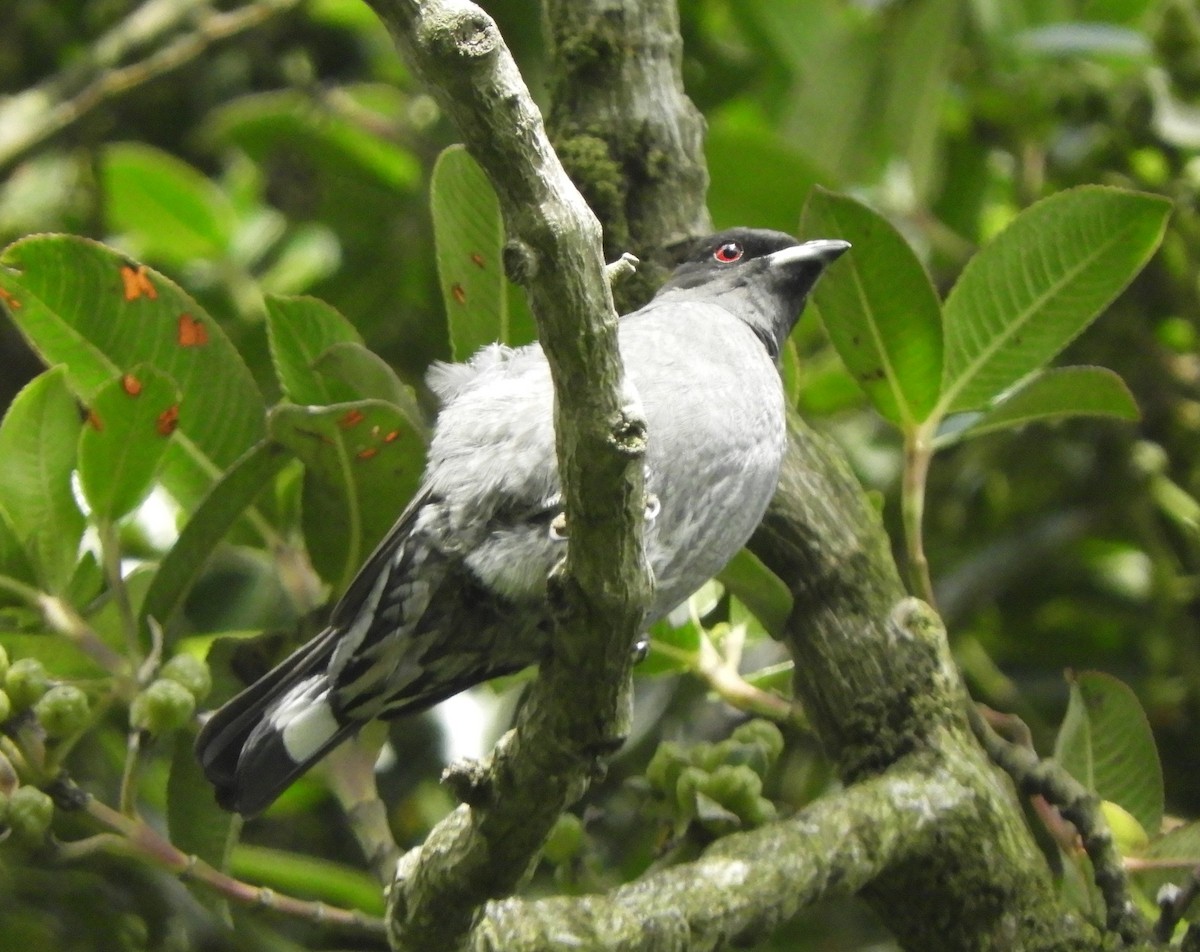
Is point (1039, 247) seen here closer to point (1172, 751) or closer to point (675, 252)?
point (675, 252)

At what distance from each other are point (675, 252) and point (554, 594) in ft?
4.59

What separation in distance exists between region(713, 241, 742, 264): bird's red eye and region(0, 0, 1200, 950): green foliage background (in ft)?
0.93

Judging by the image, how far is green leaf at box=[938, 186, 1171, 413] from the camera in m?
2.94

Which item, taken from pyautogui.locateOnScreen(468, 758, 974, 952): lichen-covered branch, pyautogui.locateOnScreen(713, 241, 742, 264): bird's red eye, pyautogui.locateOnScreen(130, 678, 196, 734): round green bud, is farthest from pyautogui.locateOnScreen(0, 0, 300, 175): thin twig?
pyautogui.locateOnScreen(468, 758, 974, 952): lichen-covered branch

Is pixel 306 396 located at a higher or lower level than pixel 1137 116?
higher

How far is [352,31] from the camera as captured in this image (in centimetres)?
536

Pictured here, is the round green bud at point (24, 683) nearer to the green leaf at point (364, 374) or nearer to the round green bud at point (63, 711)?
the round green bud at point (63, 711)

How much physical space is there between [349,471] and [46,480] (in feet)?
1.89

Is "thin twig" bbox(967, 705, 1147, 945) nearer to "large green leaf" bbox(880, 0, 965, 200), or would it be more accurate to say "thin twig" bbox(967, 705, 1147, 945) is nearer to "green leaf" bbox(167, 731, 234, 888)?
"green leaf" bbox(167, 731, 234, 888)

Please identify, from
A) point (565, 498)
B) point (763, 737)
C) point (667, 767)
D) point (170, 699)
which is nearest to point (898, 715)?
point (763, 737)

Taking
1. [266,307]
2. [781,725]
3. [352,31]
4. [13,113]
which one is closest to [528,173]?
[266,307]

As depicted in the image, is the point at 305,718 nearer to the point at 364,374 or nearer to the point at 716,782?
the point at 364,374

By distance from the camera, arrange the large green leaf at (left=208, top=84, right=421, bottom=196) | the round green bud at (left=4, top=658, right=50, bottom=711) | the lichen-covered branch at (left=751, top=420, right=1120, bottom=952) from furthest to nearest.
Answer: the large green leaf at (left=208, top=84, right=421, bottom=196) < the lichen-covered branch at (left=751, top=420, right=1120, bottom=952) < the round green bud at (left=4, top=658, right=50, bottom=711)

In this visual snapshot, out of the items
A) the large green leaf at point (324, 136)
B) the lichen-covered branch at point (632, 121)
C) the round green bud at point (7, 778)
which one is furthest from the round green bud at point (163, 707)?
the large green leaf at point (324, 136)
